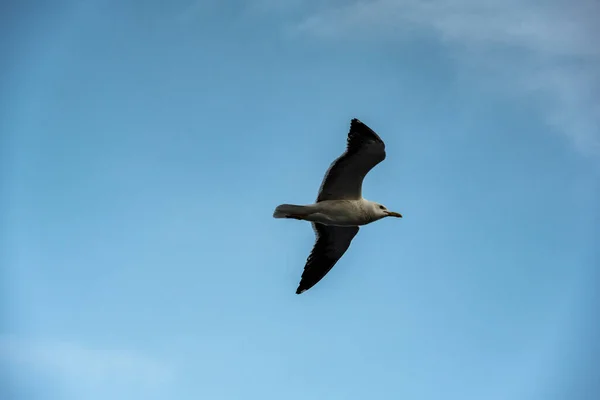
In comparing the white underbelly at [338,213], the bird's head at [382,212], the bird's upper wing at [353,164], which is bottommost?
the white underbelly at [338,213]

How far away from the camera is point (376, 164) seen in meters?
15.5

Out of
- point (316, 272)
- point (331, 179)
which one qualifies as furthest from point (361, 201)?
point (316, 272)

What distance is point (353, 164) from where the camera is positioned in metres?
15.4

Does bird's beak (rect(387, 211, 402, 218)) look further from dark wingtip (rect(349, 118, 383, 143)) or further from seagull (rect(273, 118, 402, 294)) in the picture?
dark wingtip (rect(349, 118, 383, 143))

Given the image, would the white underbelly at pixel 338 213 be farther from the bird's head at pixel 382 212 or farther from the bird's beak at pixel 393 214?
the bird's beak at pixel 393 214

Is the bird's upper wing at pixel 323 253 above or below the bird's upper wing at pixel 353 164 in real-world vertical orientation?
below

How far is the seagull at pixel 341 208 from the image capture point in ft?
49.4

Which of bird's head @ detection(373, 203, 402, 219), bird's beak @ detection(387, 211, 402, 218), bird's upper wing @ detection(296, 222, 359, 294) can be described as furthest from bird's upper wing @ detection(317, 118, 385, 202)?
bird's upper wing @ detection(296, 222, 359, 294)

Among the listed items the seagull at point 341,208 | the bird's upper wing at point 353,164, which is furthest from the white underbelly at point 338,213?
the bird's upper wing at point 353,164

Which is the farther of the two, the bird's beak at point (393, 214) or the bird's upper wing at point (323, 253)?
the bird's upper wing at point (323, 253)

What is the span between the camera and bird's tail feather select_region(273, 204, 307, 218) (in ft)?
50.5

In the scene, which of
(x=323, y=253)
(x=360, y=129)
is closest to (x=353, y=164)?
(x=360, y=129)

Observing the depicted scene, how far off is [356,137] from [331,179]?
1134mm

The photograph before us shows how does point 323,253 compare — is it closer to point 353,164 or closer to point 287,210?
point 287,210
